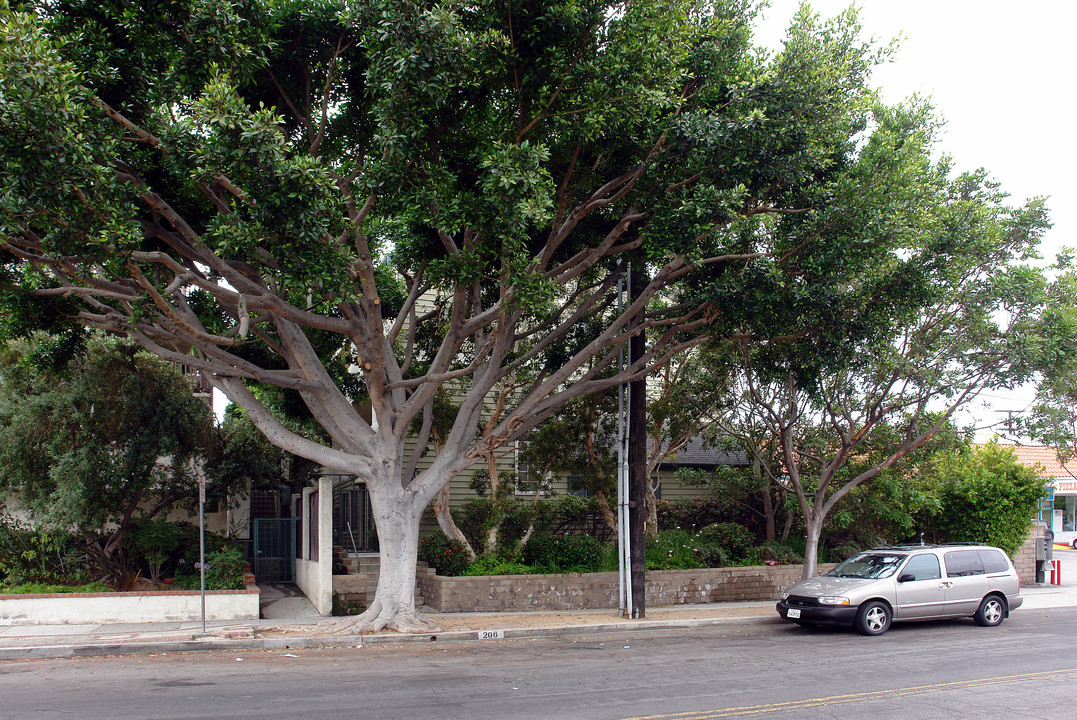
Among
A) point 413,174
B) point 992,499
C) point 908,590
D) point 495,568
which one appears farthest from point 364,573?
point 992,499

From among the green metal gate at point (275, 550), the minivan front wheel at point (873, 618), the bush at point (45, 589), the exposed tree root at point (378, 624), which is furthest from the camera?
the green metal gate at point (275, 550)

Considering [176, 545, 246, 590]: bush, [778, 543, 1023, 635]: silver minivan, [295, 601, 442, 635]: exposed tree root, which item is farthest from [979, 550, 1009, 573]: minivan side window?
[176, 545, 246, 590]: bush

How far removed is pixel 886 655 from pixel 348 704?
7668 millimetres

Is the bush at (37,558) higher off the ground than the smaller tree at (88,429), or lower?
lower

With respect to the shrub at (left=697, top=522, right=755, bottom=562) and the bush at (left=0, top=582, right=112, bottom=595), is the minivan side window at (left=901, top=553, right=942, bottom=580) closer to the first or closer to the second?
the shrub at (left=697, top=522, right=755, bottom=562)

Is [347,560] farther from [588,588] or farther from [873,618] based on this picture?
[873,618]

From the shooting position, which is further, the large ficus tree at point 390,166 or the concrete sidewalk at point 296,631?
the concrete sidewalk at point 296,631

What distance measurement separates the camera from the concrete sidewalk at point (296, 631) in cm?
1190

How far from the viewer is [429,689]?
9.22m

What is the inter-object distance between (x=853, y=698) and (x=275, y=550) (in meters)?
16.1

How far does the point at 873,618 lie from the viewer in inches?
538

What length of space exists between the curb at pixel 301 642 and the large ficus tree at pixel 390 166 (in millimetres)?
491

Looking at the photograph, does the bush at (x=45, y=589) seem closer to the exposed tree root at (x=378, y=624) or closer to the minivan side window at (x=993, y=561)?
the exposed tree root at (x=378, y=624)

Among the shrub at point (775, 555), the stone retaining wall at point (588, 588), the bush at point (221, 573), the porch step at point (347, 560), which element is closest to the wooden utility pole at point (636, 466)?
the stone retaining wall at point (588, 588)
